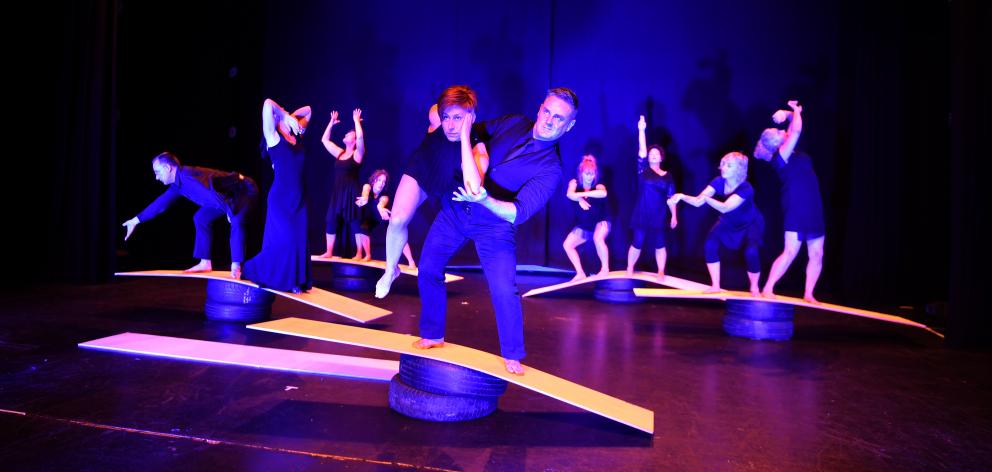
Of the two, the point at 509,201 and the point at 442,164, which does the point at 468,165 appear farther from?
the point at 442,164

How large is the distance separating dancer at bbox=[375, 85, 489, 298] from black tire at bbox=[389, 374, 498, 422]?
487 mm

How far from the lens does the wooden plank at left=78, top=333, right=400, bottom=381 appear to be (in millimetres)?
3372

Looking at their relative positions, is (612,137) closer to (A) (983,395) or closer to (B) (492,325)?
(B) (492,325)

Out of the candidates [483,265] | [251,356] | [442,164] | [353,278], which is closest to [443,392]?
[483,265]

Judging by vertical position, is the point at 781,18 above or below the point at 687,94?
above

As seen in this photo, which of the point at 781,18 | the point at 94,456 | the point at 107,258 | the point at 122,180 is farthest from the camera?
the point at 781,18

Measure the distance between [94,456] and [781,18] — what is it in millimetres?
8586

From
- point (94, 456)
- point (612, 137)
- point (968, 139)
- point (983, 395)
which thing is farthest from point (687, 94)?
point (94, 456)

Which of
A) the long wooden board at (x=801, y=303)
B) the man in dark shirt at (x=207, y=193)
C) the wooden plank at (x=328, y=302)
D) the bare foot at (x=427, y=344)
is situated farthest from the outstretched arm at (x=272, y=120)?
the long wooden board at (x=801, y=303)

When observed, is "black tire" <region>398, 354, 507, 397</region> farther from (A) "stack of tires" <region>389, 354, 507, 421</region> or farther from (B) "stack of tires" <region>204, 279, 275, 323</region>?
(B) "stack of tires" <region>204, 279, 275, 323</region>

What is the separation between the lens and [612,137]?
877cm

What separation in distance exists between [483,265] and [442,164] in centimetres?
49

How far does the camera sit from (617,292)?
22.2ft

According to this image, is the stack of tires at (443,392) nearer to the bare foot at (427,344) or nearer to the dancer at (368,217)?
the bare foot at (427,344)
